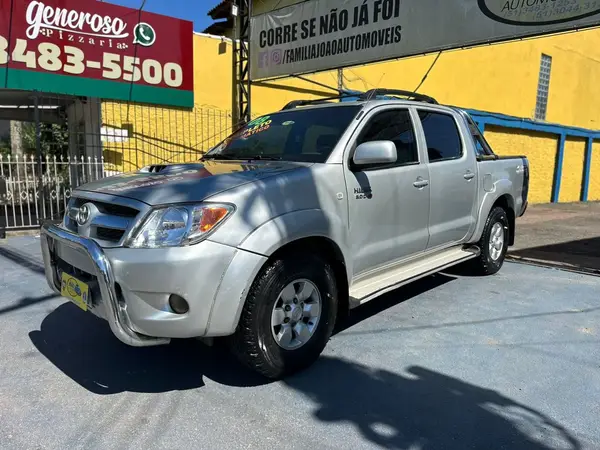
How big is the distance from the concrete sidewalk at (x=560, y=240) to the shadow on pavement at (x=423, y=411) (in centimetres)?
426

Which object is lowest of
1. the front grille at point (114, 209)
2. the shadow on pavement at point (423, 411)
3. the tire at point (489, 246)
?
the shadow on pavement at point (423, 411)

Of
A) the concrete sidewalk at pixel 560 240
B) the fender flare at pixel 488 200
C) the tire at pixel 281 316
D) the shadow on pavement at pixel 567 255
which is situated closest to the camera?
the tire at pixel 281 316

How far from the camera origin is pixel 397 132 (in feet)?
13.6

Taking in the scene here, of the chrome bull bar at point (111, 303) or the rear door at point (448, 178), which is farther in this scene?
the rear door at point (448, 178)

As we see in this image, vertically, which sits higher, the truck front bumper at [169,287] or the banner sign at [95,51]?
the banner sign at [95,51]

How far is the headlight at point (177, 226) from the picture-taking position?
260 cm

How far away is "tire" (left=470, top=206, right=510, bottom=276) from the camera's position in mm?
5465

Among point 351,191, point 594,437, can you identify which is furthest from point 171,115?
point 594,437

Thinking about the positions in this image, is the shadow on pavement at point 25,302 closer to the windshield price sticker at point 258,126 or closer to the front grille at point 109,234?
the front grille at point 109,234

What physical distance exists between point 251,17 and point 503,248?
707 cm

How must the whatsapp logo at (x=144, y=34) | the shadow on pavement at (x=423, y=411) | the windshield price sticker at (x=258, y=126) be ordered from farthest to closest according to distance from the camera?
the whatsapp logo at (x=144, y=34), the windshield price sticker at (x=258, y=126), the shadow on pavement at (x=423, y=411)

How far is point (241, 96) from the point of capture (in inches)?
416

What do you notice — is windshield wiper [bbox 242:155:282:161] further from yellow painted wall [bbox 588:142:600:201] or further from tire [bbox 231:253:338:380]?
yellow painted wall [bbox 588:142:600:201]

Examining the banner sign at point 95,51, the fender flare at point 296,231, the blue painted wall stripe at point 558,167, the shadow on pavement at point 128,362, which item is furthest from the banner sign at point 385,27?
the blue painted wall stripe at point 558,167
